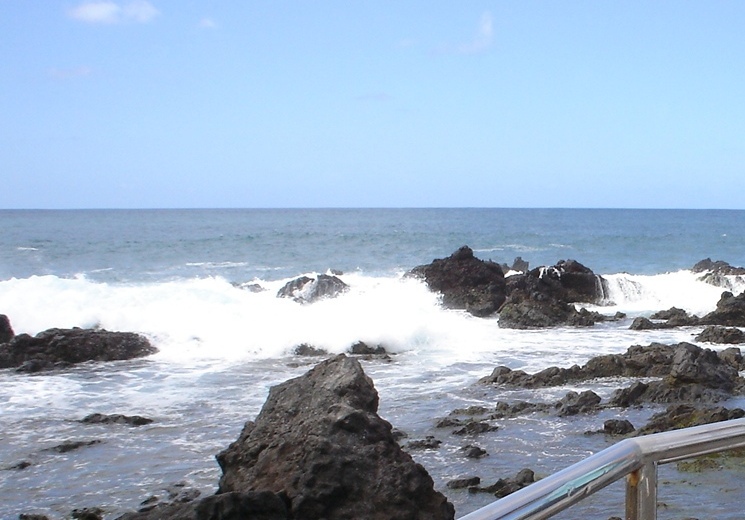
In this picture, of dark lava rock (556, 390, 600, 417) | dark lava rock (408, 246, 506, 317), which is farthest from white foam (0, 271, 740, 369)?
dark lava rock (556, 390, 600, 417)

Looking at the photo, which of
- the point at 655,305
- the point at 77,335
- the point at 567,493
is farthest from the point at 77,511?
the point at 655,305

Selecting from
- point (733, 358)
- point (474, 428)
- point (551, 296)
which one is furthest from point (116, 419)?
point (551, 296)

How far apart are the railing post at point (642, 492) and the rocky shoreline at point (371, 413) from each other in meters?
3.93

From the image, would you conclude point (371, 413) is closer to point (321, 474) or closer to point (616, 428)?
point (321, 474)

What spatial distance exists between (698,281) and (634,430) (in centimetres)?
2077

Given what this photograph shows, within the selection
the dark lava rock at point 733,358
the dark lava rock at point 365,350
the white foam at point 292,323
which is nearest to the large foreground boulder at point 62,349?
the white foam at point 292,323

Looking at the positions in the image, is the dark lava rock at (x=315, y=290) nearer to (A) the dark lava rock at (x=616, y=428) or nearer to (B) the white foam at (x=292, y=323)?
(B) the white foam at (x=292, y=323)

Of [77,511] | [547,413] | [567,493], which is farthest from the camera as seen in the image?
[547,413]

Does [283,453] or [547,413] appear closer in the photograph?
[283,453]

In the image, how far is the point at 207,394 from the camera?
42.0ft

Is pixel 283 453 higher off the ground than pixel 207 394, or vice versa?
pixel 283 453

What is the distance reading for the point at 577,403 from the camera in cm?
1098

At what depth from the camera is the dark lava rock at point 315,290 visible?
24.0m

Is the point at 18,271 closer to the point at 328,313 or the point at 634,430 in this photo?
the point at 328,313
